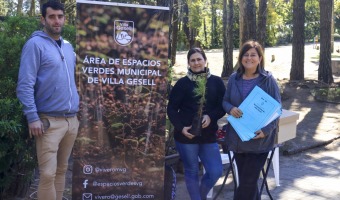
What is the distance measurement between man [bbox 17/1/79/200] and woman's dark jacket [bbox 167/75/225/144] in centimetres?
100

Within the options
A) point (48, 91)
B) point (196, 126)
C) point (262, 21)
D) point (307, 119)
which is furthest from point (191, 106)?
point (262, 21)

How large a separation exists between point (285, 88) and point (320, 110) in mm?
3198

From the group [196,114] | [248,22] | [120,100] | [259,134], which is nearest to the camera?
[259,134]

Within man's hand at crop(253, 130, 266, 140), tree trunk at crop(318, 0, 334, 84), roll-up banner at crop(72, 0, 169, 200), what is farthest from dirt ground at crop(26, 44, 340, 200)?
man's hand at crop(253, 130, 266, 140)

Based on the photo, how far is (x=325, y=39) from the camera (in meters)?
15.8

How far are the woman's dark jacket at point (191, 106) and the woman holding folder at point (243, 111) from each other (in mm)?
221

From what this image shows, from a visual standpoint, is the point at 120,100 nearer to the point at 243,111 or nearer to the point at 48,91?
the point at 48,91

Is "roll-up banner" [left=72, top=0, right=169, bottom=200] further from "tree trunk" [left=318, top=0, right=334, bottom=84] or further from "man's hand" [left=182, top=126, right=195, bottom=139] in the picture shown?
"tree trunk" [left=318, top=0, right=334, bottom=84]

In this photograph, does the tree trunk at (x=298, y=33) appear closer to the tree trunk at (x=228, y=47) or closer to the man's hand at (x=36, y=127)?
the tree trunk at (x=228, y=47)

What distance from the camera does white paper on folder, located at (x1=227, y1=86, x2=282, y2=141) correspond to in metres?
4.26

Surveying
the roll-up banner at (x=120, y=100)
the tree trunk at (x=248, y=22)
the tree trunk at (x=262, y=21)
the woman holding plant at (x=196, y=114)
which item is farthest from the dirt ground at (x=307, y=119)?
the tree trunk at (x=248, y=22)

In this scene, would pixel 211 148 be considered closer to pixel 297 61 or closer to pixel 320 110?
pixel 320 110

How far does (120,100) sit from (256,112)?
4.51 ft

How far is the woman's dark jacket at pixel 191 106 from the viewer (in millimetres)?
4672
